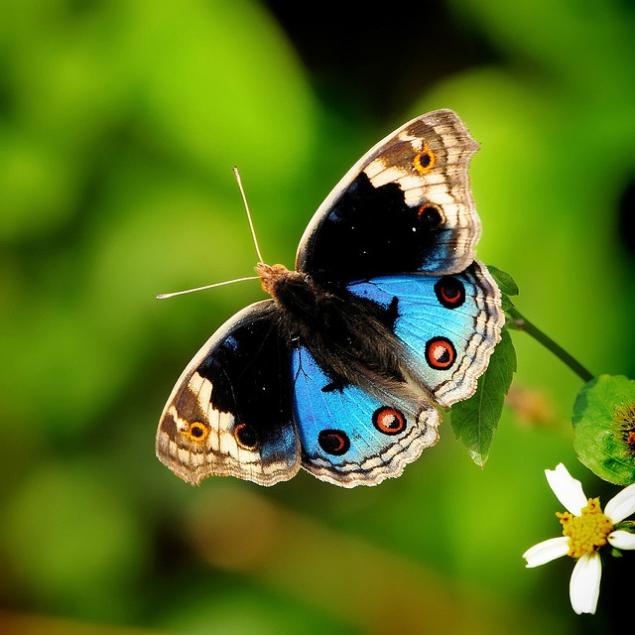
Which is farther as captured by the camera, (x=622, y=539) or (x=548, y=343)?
(x=548, y=343)

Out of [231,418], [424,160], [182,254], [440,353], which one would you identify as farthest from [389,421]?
[182,254]

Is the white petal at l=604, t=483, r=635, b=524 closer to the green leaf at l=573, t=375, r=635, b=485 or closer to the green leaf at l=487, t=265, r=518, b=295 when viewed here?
A: the green leaf at l=573, t=375, r=635, b=485

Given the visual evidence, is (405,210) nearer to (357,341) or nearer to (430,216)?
(430,216)

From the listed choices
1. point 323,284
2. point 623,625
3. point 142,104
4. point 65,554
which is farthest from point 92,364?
point 623,625

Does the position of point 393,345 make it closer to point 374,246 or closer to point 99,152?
point 374,246

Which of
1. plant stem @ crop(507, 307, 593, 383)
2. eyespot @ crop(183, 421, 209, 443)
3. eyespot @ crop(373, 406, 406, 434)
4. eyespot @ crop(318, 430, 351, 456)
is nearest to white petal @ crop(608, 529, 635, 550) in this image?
plant stem @ crop(507, 307, 593, 383)
